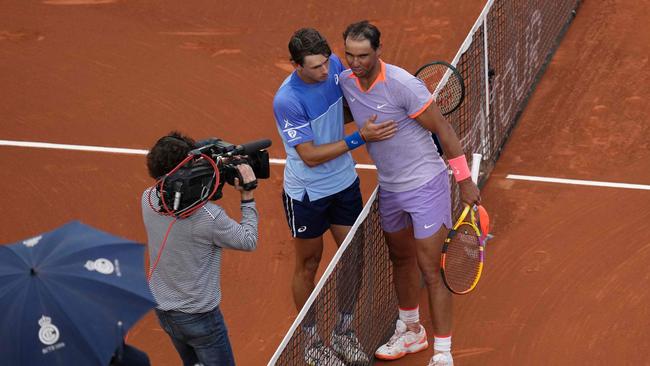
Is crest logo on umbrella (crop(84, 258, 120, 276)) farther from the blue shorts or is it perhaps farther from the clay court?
the clay court

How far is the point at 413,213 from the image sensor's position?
7676 mm

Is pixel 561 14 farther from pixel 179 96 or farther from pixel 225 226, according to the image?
pixel 225 226

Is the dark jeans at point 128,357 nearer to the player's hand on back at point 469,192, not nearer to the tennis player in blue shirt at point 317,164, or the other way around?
the tennis player in blue shirt at point 317,164

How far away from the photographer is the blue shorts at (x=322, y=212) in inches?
312

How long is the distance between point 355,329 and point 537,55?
4.51 meters

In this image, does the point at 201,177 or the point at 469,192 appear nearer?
the point at 201,177

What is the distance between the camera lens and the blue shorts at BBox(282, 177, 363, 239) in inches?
312

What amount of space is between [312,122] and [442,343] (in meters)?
1.67

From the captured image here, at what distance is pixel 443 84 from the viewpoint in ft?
27.5

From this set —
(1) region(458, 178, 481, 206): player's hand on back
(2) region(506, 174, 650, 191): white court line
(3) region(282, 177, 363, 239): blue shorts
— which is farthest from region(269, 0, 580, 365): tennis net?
(1) region(458, 178, 481, 206): player's hand on back

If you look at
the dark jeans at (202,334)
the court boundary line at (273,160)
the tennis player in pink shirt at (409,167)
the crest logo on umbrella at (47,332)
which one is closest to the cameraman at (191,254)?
the dark jeans at (202,334)

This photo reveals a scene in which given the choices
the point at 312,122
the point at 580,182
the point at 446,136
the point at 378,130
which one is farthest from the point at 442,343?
the point at 580,182

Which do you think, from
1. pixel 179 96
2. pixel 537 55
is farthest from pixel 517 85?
pixel 179 96

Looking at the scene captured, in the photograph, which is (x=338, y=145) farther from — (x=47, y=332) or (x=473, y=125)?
(x=473, y=125)
